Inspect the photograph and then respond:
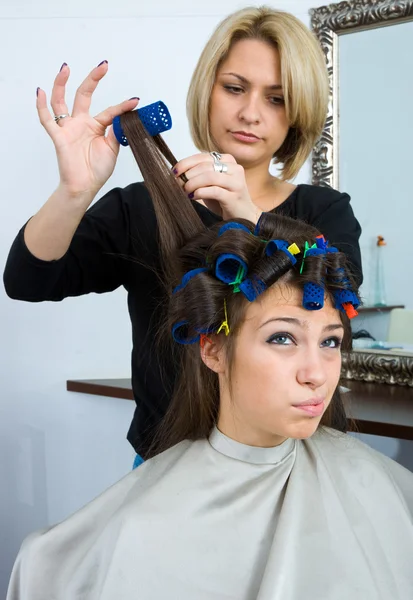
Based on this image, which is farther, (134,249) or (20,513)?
(20,513)

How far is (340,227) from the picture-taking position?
5.20 feet

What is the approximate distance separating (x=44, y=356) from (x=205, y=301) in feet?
5.06

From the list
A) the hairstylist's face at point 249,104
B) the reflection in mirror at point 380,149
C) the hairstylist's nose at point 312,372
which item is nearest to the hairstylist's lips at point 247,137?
the hairstylist's face at point 249,104

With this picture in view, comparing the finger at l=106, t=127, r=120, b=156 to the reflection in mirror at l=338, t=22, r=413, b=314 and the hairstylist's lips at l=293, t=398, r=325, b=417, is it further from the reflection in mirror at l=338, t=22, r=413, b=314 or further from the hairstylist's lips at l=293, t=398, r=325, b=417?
the reflection in mirror at l=338, t=22, r=413, b=314

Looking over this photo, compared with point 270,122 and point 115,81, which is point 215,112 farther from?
point 115,81

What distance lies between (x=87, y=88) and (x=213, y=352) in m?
0.52

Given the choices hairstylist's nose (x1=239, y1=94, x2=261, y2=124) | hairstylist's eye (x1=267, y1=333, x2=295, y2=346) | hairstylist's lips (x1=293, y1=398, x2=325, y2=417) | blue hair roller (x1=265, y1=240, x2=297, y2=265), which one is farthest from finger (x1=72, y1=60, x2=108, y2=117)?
hairstylist's lips (x1=293, y1=398, x2=325, y2=417)

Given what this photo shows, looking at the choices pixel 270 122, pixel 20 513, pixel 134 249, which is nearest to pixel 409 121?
pixel 270 122

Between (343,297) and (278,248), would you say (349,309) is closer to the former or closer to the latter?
(343,297)

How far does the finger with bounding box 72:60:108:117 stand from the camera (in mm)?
1354

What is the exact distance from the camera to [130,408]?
2.79 meters

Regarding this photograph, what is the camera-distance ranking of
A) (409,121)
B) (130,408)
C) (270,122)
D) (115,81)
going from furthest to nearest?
(130,408) < (115,81) < (409,121) < (270,122)

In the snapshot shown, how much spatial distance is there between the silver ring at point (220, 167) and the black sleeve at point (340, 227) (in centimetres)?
30

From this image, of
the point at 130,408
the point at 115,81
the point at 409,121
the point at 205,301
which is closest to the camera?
the point at 205,301
